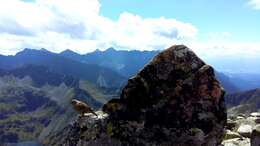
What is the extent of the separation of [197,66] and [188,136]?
10.8 ft

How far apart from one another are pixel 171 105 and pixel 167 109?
26 cm

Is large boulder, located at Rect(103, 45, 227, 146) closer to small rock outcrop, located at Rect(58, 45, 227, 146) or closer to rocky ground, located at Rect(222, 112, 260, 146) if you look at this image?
small rock outcrop, located at Rect(58, 45, 227, 146)

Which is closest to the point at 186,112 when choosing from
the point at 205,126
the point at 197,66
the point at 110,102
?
the point at 205,126

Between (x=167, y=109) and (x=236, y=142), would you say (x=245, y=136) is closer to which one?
(x=236, y=142)

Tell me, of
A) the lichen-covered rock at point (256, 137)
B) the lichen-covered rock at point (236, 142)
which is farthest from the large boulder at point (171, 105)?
the lichen-covered rock at point (236, 142)

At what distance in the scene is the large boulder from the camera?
1767 cm

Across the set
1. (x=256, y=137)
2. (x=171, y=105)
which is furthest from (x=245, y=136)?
(x=171, y=105)

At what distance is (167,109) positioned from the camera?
18.0 m

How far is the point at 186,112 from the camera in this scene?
17797 millimetres

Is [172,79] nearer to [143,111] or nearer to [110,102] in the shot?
[143,111]

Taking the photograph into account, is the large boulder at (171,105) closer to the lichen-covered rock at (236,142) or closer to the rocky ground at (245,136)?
the rocky ground at (245,136)

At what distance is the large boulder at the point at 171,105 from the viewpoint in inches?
696

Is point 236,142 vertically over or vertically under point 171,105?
under

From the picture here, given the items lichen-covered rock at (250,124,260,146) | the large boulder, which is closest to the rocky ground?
lichen-covered rock at (250,124,260,146)
